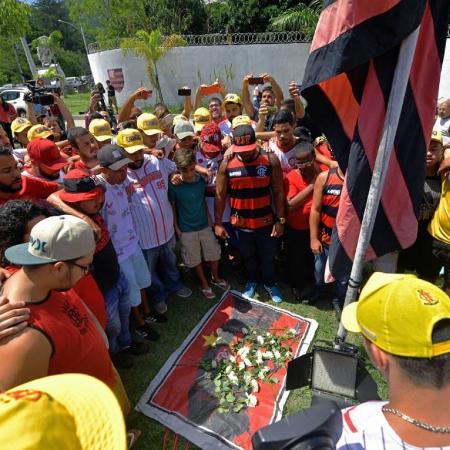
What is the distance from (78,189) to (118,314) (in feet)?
4.09

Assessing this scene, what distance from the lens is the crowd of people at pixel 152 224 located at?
1.88 m

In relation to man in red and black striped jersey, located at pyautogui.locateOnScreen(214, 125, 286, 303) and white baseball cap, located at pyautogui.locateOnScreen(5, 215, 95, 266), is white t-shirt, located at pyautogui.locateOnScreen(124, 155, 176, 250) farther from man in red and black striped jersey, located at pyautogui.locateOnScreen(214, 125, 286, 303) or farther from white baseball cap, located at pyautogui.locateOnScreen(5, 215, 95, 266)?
white baseball cap, located at pyautogui.locateOnScreen(5, 215, 95, 266)

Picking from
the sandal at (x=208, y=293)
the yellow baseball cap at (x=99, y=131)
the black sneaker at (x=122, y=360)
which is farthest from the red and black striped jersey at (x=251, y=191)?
the black sneaker at (x=122, y=360)

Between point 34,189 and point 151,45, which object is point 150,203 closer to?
point 34,189

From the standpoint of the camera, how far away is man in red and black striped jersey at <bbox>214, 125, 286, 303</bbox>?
151 inches

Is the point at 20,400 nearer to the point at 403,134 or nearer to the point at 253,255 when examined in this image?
the point at 403,134

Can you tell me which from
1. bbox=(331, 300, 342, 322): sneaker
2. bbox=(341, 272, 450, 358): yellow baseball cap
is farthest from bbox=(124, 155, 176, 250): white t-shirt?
bbox=(341, 272, 450, 358): yellow baseball cap

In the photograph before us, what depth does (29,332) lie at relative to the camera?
165 cm

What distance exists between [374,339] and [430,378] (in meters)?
0.19

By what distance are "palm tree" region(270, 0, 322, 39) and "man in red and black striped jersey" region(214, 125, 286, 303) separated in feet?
48.5

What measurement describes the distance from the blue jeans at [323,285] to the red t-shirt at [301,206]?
37 cm

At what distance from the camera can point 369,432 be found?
4.10ft

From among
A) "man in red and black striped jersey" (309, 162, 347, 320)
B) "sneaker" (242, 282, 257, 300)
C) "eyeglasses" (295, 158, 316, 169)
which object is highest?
"eyeglasses" (295, 158, 316, 169)

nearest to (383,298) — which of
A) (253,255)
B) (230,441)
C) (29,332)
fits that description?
(29,332)
